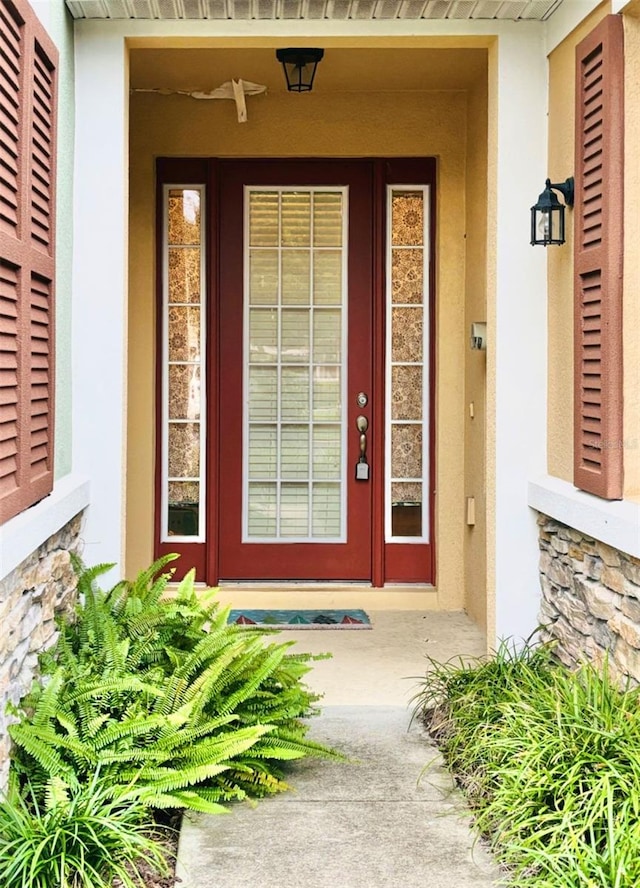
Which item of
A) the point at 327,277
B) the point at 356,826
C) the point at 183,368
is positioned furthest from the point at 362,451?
the point at 356,826

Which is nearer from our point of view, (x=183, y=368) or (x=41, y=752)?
(x=41, y=752)

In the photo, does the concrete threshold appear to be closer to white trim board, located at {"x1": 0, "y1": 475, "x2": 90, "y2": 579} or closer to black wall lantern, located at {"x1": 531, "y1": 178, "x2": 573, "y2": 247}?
white trim board, located at {"x1": 0, "y1": 475, "x2": 90, "y2": 579}

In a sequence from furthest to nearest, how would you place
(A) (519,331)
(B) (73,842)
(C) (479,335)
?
(C) (479,335) → (A) (519,331) → (B) (73,842)

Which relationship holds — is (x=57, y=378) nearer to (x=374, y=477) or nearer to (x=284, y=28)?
(x=284, y=28)

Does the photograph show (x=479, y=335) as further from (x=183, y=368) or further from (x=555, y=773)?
(x=555, y=773)

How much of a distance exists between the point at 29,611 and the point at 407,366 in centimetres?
332

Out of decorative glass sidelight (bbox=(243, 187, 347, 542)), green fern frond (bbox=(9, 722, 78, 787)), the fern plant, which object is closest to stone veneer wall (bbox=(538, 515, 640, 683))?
the fern plant

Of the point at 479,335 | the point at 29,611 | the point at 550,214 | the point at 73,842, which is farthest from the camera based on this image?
the point at 479,335

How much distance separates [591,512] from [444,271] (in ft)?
8.74

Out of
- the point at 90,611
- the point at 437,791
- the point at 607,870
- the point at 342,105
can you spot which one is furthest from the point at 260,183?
the point at 607,870

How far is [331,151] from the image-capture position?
591cm

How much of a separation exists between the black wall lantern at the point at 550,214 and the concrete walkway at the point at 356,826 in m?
1.93

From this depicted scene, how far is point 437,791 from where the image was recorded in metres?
3.30

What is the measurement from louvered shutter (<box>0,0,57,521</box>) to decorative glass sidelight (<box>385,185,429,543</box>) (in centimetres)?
270
